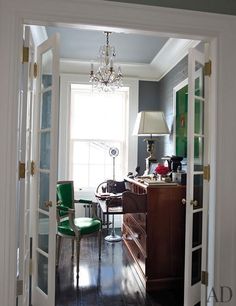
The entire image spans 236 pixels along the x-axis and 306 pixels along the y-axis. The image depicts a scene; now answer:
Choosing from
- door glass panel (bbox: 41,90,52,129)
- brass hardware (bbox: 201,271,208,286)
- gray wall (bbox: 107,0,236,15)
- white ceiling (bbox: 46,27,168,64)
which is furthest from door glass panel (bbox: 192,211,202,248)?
white ceiling (bbox: 46,27,168,64)

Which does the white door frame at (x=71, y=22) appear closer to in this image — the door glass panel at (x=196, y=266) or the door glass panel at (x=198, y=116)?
the door glass panel at (x=198, y=116)

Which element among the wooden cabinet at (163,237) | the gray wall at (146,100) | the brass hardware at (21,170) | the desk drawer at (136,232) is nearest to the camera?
the brass hardware at (21,170)

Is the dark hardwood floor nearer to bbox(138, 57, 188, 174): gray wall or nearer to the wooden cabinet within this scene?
the wooden cabinet

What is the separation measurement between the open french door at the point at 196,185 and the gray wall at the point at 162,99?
1482 mm

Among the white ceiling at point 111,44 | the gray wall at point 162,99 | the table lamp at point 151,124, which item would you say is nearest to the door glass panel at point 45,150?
the table lamp at point 151,124

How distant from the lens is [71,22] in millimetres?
1806

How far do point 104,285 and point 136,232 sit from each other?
71 cm

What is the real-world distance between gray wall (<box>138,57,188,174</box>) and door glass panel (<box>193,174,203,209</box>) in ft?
5.55

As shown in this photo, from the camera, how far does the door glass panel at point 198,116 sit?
225 centimetres

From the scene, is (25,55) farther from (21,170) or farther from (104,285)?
(104,285)

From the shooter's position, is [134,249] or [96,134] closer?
[134,249]

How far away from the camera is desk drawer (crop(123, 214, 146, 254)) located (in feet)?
9.43

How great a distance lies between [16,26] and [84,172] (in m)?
3.34

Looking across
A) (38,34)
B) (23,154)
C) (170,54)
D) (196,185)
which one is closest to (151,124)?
(170,54)
